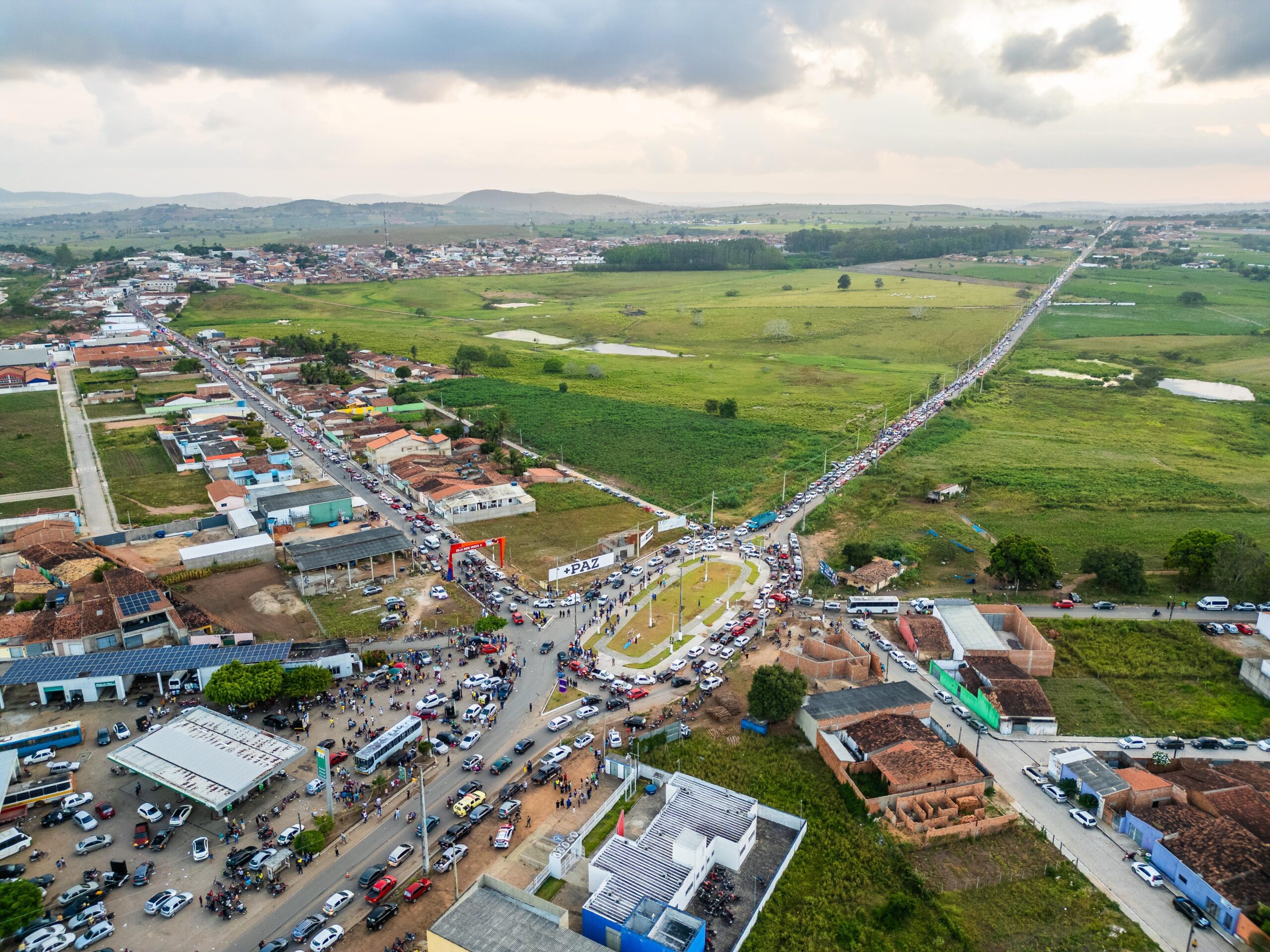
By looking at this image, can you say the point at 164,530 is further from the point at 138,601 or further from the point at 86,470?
the point at 86,470

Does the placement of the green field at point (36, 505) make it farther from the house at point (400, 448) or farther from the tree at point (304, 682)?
the tree at point (304, 682)

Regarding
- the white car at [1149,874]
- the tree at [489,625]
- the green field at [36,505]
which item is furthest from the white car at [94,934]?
the green field at [36,505]

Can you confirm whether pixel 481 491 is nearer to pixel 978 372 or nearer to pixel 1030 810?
pixel 1030 810

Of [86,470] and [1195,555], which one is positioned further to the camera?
[86,470]

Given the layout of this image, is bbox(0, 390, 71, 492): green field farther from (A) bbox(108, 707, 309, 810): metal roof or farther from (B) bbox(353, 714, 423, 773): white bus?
(B) bbox(353, 714, 423, 773): white bus

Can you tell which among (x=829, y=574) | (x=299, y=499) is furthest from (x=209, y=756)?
(x=829, y=574)

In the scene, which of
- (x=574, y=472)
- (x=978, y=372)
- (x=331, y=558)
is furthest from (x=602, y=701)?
(x=978, y=372)
